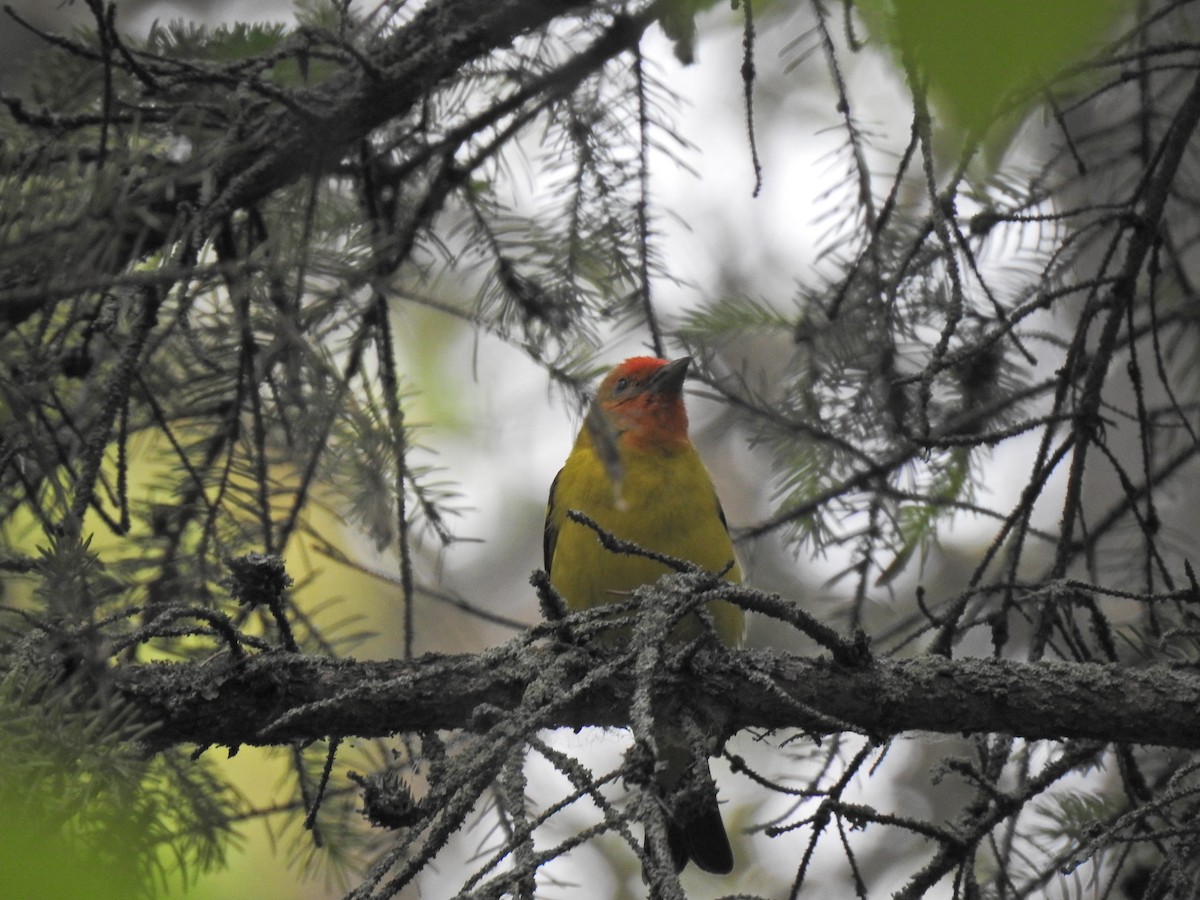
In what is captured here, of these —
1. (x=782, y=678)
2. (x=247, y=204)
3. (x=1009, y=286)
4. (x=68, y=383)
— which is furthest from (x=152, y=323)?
(x=1009, y=286)

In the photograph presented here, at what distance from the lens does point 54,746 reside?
4.59 ft

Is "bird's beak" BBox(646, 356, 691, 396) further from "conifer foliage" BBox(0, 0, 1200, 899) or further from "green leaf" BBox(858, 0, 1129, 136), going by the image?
"green leaf" BBox(858, 0, 1129, 136)

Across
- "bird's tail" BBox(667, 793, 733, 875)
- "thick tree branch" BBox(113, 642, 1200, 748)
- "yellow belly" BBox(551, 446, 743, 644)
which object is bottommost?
"thick tree branch" BBox(113, 642, 1200, 748)

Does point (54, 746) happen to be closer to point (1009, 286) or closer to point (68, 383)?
point (68, 383)

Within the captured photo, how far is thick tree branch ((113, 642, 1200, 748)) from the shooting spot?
217 centimetres

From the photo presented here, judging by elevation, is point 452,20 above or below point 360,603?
below

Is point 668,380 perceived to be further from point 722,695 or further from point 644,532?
point 722,695

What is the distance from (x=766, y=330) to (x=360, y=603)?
13.8 feet

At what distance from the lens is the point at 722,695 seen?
7.46ft

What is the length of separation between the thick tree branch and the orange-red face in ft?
5.50

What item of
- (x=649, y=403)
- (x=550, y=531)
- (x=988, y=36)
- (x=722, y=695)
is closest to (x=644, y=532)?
(x=550, y=531)

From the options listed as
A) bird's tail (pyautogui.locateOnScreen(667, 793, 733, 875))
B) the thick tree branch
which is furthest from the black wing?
the thick tree branch

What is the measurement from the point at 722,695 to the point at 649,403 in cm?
207

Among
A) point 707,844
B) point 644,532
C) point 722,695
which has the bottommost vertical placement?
point 722,695
